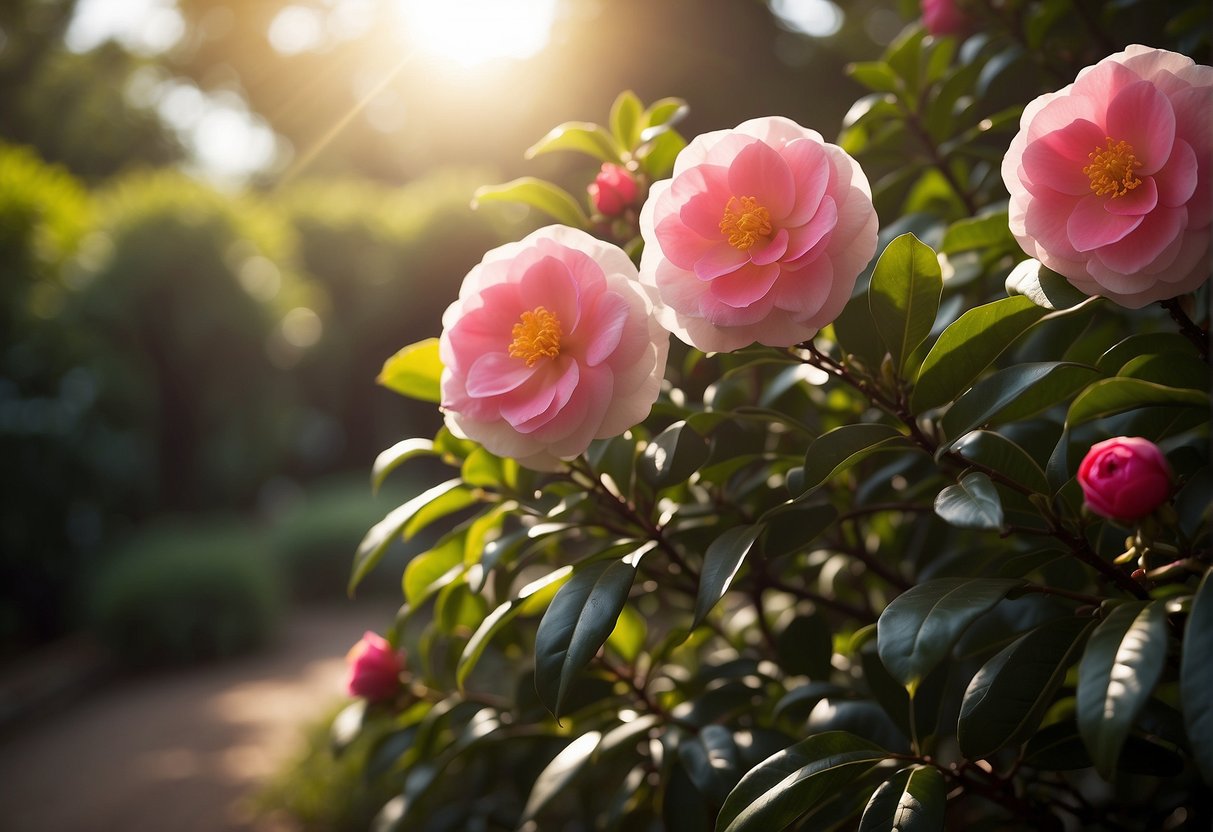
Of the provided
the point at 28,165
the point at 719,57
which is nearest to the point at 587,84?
the point at 719,57

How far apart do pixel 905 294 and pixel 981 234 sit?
0.82 feet

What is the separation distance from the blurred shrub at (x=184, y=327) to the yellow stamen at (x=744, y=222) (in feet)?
24.1

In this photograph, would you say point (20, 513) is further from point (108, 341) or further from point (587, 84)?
point (587, 84)

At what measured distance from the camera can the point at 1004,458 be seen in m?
0.75

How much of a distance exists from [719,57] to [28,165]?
Answer: 520 centimetres

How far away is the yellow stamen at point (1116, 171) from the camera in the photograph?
25.2 inches

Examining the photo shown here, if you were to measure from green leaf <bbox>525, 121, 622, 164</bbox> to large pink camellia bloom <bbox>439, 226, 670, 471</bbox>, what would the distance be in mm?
282

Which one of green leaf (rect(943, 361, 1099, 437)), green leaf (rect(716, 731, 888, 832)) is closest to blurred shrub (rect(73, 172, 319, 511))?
green leaf (rect(716, 731, 888, 832))

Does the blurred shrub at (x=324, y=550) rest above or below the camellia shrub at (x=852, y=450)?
above

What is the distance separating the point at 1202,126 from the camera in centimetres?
62

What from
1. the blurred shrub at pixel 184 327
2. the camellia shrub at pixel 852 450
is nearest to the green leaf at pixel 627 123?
the camellia shrub at pixel 852 450

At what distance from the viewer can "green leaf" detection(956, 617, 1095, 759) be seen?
27.6 inches

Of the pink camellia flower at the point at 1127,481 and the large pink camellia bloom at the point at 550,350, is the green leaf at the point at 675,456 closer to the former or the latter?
the large pink camellia bloom at the point at 550,350

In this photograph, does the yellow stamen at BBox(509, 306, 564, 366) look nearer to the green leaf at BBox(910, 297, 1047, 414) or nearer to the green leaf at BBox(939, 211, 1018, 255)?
the green leaf at BBox(910, 297, 1047, 414)
